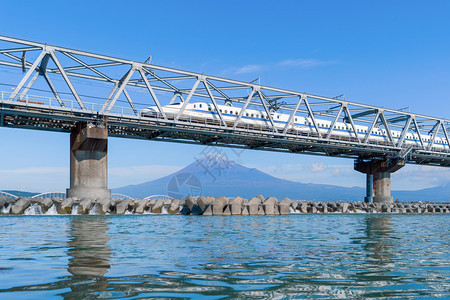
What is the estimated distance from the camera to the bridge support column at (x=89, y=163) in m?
41.9

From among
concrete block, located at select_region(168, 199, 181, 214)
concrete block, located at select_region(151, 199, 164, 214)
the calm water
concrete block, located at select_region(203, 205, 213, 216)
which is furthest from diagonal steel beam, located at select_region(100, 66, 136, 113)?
the calm water

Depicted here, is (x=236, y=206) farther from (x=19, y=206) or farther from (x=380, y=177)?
(x=380, y=177)

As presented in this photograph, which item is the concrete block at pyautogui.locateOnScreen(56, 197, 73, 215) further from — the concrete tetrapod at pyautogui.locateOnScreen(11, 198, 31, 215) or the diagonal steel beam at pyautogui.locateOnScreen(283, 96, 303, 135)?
the diagonal steel beam at pyautogui.locateOnScreen(283, 96, 303, 135)

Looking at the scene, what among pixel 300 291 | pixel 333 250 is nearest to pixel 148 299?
pixel 300 291

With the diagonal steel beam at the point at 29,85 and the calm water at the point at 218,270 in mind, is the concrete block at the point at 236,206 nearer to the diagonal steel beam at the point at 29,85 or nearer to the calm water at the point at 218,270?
the calm water at the point at 218,270

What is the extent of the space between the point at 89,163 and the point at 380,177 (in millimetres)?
55238

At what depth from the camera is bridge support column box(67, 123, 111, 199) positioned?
137 ft

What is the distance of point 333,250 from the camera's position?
38.1 feet

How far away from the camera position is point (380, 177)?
77.1 m

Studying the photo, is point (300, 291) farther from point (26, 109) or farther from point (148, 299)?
point (26, 109)

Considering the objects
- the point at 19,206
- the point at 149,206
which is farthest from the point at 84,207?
the point at 149,206

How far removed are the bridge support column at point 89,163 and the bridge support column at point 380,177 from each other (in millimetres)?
51809

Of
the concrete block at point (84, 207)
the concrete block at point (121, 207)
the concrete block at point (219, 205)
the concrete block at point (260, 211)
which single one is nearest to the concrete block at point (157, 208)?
the concrete block at point (121, 207)

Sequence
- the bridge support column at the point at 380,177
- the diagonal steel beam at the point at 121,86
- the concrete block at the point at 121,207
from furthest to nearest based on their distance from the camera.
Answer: the bridge support column at the point at 380,177 < the diagonal steel beam at the point at 121,86 < the concrete block at the point at 121,207
